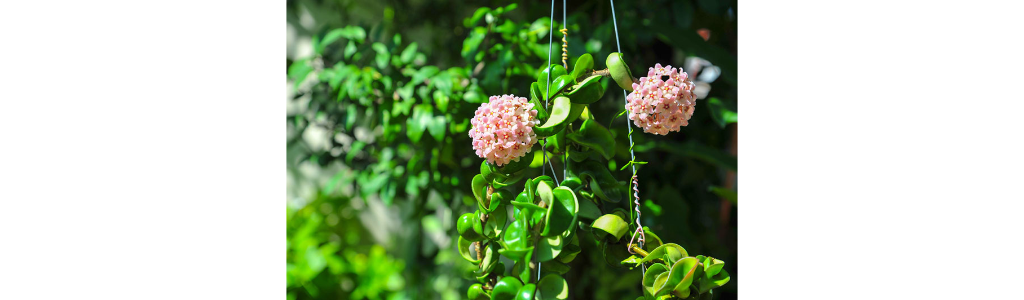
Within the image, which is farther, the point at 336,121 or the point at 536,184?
the point at 336,121

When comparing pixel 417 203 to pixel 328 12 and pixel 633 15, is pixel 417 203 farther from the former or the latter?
pixel 328 12

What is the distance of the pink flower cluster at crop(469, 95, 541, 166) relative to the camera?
0.51m

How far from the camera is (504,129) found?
0.50 metres

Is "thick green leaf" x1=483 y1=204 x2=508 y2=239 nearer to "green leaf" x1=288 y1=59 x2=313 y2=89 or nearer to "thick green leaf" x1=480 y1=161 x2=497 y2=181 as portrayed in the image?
"thick green leaf" x1=480 y1=161 x2=497 y2=181

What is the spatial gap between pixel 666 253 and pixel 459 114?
52 centimetres

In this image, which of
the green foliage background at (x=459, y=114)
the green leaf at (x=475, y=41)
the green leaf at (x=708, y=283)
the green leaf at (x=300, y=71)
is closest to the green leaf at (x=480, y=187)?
the green foliage background at (x=459, y=114)

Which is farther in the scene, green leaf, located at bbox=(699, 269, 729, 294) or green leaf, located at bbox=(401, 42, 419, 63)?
green leaf, located at bbox=(401, 42, 419, 63)

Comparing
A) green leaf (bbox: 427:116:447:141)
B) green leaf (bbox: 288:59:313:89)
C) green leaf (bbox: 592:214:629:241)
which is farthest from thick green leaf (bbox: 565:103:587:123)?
green leaf (bbox: 288:59:313:89)

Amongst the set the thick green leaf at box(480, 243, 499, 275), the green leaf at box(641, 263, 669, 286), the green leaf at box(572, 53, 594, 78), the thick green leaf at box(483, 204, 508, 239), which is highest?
the green leaf at box(572, 53, 594, 78)

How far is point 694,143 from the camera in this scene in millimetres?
1103

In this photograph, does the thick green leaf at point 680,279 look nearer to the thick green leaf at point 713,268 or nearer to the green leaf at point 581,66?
the thick green leaf at point 713,268

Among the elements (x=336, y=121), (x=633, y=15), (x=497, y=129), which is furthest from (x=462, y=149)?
(x=497, y=129)

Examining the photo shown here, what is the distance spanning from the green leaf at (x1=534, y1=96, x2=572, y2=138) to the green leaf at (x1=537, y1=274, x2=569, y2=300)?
144 millimetres

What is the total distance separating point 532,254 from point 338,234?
1.58m
